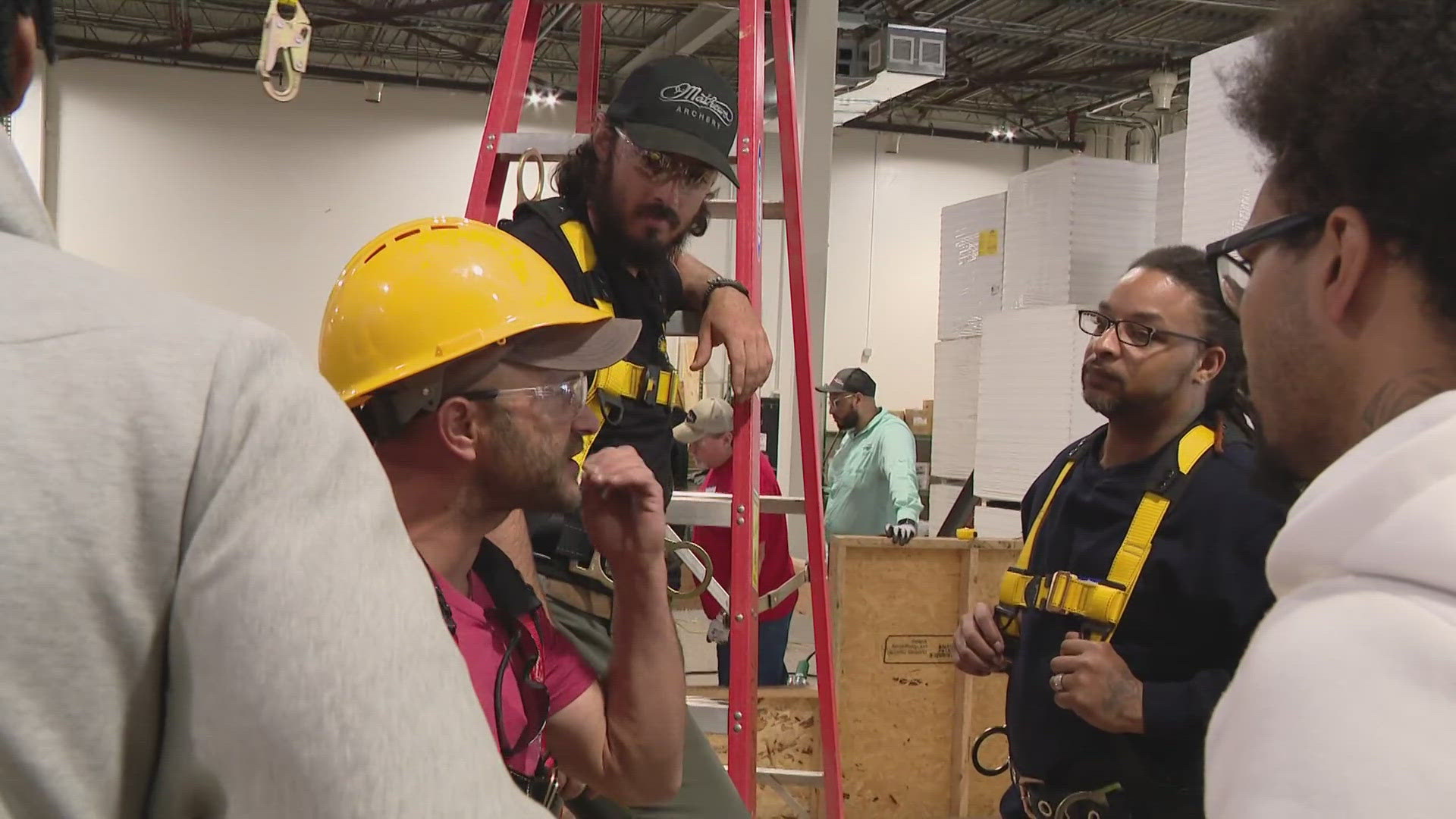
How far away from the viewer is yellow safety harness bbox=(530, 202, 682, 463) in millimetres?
2480

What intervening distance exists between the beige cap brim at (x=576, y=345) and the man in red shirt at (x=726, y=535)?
3.52 meters

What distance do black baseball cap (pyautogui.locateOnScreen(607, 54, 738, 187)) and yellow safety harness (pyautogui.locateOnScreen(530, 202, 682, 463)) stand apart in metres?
0.27

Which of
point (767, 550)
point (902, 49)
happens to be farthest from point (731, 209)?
point (902, 49)

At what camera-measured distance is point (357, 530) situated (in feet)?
2.29

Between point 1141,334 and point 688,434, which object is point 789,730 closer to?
point 688,434

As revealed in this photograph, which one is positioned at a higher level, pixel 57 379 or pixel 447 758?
pixel 57 379

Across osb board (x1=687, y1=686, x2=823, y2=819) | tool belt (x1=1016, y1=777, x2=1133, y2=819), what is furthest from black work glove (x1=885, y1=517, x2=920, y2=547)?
tool belt (x1=1016, y1=777, x2=1133, y2=819)

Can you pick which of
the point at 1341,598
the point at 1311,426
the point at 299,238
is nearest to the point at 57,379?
the point at 1341,598

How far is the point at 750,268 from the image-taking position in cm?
290

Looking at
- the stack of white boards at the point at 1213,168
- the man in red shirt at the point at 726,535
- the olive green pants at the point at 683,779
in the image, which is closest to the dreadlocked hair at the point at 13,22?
the olive green pants at the point at 683,779

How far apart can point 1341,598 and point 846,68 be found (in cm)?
934

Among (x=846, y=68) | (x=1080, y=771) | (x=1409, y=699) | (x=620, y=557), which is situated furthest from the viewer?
(x=846, y=68)

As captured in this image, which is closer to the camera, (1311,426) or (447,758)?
(447,758)

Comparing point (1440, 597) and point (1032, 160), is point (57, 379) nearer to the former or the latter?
point (1440, 597)
